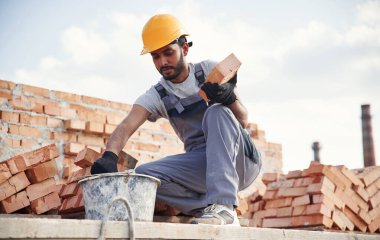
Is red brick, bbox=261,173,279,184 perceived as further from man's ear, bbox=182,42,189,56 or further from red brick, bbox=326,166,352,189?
man's ear, bbox=182,42,189,56

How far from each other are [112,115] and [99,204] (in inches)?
136

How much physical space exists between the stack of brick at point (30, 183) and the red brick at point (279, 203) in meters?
2.54

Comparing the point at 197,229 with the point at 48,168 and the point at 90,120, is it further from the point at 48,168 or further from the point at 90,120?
the point at 90,120

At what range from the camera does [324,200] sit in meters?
4.68

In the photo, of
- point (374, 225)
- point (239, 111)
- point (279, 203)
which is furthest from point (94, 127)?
point (374, 225)

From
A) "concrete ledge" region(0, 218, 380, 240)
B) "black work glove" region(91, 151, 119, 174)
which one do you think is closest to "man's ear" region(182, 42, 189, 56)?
"black work glove" region(91, 151, 119, 174)

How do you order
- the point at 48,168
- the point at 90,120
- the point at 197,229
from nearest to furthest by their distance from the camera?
the point at 197,229 → the point at 48,168 → the point at 90,120

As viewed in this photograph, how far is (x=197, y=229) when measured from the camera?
7.28 feet

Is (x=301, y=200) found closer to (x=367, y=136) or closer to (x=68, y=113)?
(x=68, y=113)

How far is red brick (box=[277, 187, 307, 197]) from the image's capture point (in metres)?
4.93

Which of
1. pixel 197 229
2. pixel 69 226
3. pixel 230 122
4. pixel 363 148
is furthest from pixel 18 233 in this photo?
pixel 363 148

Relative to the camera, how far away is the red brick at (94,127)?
5374mm

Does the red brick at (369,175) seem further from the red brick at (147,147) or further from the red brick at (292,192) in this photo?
the red brick at (147,147)

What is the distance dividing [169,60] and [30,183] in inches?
53.4
